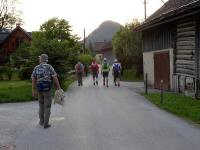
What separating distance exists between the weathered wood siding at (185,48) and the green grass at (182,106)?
2.15 m

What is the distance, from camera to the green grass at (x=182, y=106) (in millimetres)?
13547

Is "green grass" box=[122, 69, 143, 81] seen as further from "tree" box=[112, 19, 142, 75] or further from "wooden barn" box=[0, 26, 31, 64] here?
"wooden barn" box=[0, 26, 31, 64]

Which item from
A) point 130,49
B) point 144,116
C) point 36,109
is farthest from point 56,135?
point 130,49

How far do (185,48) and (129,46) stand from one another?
971 inches

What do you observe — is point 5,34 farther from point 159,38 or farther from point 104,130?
point 104,130

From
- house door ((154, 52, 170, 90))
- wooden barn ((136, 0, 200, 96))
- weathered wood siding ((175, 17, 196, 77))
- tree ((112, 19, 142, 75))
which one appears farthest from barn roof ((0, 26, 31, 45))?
weathered wood siding ((175, 17, 196, 77))

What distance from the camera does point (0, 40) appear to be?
297ft

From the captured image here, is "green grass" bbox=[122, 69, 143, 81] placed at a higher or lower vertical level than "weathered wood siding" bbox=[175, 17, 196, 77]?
lower

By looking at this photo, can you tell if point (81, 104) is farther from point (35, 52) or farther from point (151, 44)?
point (151, 44)

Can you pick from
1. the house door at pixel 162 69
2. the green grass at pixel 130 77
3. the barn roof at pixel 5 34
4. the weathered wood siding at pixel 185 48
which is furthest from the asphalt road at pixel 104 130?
the barn roof at pixel 5 34

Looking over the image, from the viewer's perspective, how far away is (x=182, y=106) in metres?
15.9

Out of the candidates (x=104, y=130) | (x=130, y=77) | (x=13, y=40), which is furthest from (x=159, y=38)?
(x=13, y=40)

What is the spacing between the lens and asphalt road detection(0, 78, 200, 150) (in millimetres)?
9586

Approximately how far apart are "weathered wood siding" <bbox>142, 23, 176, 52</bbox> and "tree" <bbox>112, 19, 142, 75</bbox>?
1360 cm
